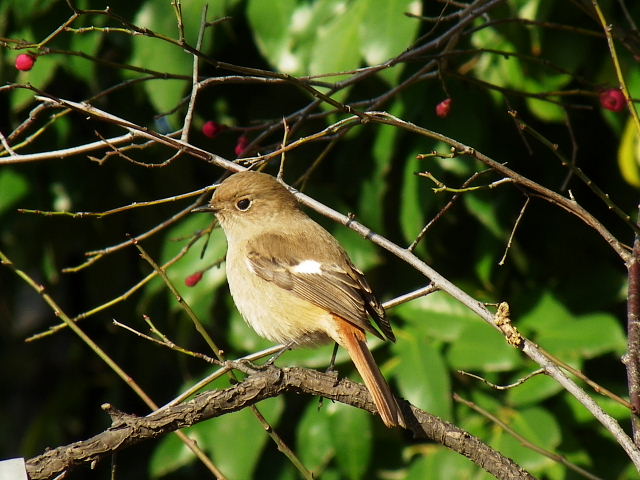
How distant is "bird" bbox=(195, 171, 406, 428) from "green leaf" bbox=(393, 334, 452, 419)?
0.24 meters

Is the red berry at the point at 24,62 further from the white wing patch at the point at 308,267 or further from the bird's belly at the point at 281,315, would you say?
the white wing patch at the point at 308,267

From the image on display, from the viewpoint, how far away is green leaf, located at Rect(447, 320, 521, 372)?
409 cm

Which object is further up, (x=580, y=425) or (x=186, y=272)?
(x=186, y=272)

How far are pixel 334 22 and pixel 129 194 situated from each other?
82.4 inches

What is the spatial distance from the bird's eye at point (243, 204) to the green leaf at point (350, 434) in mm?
1042

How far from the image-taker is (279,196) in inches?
173

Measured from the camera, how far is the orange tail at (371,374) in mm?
2933

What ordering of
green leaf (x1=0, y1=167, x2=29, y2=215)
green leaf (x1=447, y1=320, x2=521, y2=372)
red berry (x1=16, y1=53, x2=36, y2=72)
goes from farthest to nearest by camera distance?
green leaf (x1=0, y1=167, x2=29, y2=215) < green leaf (x1=447, y1=320, x2=521, y2=372) < red berry (x1=16, y1=53, x2=36, y2=72)

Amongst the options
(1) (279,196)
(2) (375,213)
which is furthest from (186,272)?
(2) (375,213)

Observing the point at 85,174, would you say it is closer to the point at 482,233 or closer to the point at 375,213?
the point at 375,213

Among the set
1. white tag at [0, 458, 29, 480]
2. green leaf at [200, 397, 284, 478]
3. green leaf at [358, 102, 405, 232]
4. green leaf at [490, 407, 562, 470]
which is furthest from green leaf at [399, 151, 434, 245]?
white tag at [0, 458, 29, 480]

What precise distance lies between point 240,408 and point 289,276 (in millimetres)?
1361

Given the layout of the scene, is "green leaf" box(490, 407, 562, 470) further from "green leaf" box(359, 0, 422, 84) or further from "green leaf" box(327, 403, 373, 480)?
"green leaf" box(359, 0, 422, 84)

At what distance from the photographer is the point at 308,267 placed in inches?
157
